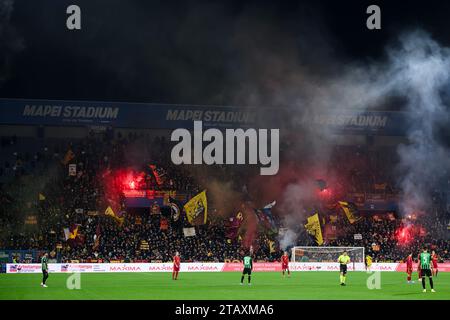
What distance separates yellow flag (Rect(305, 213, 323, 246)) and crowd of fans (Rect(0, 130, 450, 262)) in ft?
2.04

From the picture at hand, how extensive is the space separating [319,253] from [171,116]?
19.3 m

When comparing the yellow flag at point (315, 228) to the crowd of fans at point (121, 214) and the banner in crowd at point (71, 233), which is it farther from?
the banner in crowd at point (71, 233)

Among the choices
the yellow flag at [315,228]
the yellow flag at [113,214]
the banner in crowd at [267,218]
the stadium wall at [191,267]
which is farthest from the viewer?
the banner in crowd at [267,218]

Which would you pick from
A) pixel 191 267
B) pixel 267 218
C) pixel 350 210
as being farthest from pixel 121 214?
pixel 350 210

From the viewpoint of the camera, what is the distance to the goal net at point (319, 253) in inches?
2219

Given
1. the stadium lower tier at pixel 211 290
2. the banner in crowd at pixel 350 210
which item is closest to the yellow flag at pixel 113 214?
the stadium lower tier at pixel 211 290

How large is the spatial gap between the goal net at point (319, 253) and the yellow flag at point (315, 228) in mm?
2921

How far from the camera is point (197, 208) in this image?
59938mm

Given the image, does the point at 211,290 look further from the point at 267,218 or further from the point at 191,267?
the point at 267,218

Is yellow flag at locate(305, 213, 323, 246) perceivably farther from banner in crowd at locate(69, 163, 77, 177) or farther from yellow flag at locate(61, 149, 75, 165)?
yellow flag at locate(61, 149, 75, 165)

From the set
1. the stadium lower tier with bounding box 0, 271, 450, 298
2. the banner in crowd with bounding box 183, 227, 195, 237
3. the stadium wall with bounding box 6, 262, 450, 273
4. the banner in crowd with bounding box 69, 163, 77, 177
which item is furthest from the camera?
the banner in crowd with bounding box 69, 163, 77, 177

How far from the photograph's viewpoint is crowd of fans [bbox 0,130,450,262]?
5584 cm

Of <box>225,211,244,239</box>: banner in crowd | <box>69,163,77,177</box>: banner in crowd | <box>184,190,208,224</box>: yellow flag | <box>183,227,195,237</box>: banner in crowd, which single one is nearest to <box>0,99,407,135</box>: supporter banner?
<box>69,163,77,177</box>: banner in crowd
